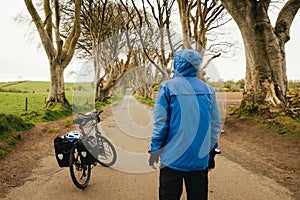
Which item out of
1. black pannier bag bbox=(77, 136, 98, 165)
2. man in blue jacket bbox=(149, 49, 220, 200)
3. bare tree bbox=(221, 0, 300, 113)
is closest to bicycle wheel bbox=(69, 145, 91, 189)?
black pannier bag bbox=(77, 136, 98, 165)

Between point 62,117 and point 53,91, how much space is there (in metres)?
2.31

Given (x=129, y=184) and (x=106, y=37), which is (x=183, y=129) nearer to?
(x=129, y=184)

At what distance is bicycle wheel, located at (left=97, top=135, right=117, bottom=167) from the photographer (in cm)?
538

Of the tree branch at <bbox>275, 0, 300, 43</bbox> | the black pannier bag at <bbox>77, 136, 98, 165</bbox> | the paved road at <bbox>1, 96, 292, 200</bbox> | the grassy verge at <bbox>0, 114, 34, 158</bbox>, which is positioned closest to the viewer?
the paved road at <bbox>1, 96, 292, 200</bbox>

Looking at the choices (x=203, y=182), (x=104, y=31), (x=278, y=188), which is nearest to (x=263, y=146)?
(x=278, y=188)

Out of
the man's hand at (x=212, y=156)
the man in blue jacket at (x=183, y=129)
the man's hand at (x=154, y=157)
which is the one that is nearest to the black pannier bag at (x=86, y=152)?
the man's hand at (x=154, y=157)

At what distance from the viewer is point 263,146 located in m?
7.26

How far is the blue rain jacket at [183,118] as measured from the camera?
247cm

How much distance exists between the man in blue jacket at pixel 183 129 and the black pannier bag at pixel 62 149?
2212 mm

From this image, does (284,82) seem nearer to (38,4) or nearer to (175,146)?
(175,146)

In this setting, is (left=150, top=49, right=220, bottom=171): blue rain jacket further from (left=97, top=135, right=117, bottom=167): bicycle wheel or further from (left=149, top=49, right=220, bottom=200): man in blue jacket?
(left=97, top=135, right=117, bottom=167): bicycle wheel

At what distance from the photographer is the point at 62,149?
4383 millimetres

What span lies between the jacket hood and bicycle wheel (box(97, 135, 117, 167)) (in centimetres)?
320

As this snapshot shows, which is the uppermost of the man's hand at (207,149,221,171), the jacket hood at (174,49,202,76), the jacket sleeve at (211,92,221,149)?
the jacket hood at (174,49,202,76)
